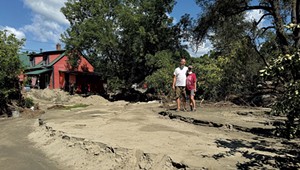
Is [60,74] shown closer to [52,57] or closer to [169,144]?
[52,57]

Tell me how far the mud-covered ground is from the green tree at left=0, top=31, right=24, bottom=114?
8369 mm

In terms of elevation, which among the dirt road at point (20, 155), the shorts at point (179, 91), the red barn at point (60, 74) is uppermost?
the red barn at point (60, 74)

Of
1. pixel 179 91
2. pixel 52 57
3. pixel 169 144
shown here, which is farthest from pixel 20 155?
pixel 52 57

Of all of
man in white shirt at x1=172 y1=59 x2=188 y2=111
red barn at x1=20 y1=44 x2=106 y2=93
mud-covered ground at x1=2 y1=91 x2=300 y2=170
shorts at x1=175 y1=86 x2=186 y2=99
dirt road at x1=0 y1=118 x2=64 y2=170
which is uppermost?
red barn at x1=20 y1=44 x2=106 y2=93

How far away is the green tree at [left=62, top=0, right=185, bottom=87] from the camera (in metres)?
29.5

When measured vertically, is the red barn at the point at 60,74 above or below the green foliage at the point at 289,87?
above

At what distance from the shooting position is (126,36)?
30203 mm

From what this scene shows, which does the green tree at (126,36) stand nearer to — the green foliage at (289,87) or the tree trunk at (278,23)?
the tree trunk at (278,23)

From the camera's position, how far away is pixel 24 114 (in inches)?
684

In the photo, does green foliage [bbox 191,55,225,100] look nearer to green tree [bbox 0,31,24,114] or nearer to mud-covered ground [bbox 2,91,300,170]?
mud-covered ground [bbox 2,91,300,170]

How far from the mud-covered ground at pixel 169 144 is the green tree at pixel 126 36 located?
1940cm

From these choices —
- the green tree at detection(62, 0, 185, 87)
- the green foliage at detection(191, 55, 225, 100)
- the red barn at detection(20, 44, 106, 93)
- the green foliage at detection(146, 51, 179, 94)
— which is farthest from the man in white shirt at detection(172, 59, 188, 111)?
the red barn at detection(20, 44, 106, 93)

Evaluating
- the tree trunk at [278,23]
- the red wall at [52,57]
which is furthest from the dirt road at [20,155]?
the red wall at [52,57]

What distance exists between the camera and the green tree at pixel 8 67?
673 inches
